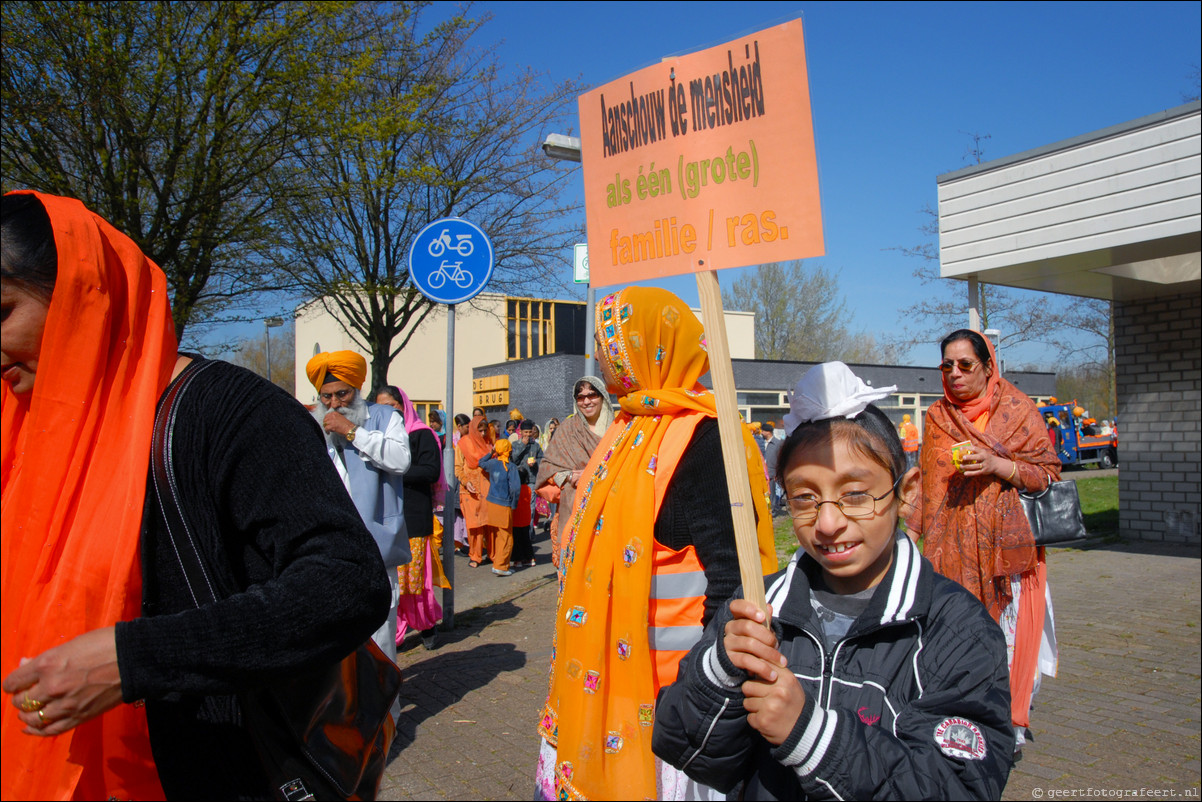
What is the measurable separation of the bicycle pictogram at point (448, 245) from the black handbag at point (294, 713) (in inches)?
210

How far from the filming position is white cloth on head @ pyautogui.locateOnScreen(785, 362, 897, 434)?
6.41ft

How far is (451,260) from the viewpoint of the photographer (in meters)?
6.84

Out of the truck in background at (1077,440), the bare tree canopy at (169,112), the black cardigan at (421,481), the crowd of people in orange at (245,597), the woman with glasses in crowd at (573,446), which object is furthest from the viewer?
the truck in background at (1077,440)

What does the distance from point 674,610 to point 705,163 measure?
1.43 m

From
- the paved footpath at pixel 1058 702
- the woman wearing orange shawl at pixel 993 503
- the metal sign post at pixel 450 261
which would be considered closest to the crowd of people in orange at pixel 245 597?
the woman wearing orange shawl at pixel 993 503

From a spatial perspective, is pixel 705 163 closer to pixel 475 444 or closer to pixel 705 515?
pixel 705 515

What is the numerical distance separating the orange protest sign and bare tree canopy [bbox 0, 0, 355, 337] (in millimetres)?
7940

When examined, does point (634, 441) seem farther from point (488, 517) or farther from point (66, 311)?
point (488, 517)

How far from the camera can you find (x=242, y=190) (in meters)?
9.63

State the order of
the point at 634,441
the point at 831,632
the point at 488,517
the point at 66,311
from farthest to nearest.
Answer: the point at 488,517 < the point at 634,441 < the point at 831,632 < the point at 66,311

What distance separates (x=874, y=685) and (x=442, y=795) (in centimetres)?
288

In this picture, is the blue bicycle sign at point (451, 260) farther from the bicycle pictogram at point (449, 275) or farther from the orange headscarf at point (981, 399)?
the orange headscarf at point (981, 399)

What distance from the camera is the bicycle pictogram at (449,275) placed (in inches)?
268

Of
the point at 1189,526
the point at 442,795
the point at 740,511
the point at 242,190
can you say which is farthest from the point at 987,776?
the point at 1189,526
